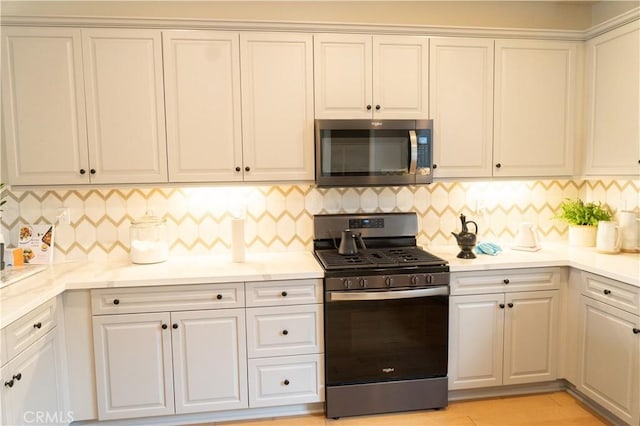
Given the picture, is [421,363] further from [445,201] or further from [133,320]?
[133,320]

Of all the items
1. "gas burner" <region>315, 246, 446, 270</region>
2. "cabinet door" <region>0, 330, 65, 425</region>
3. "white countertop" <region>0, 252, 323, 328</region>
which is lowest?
"cabinet door" <region>0, 330, 65, 425</region>

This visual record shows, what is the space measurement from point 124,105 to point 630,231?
3.39 metres

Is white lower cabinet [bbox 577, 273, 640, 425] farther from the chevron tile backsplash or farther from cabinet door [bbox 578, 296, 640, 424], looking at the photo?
the chevron tile backsplash

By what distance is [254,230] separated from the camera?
280 centimetres

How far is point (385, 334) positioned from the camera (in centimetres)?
235

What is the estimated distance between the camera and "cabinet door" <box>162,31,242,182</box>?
237cm

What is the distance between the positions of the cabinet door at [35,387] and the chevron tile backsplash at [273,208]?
31.6 inches

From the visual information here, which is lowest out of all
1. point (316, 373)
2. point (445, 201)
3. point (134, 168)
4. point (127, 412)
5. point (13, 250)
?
point (127, 412)

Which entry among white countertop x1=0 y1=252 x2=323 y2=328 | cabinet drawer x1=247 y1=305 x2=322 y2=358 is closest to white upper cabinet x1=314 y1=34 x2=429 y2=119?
white countertop x1=0 y1=252 x2=323 y2=328

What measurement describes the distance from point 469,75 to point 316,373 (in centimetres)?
216

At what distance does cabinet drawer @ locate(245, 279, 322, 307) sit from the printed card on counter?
1385mm

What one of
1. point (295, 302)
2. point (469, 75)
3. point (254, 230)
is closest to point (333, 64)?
point (469, 75)

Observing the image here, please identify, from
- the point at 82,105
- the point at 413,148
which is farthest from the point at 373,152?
the point at 82,105

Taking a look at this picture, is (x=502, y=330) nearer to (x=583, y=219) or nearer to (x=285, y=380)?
(x=583, y=219)
